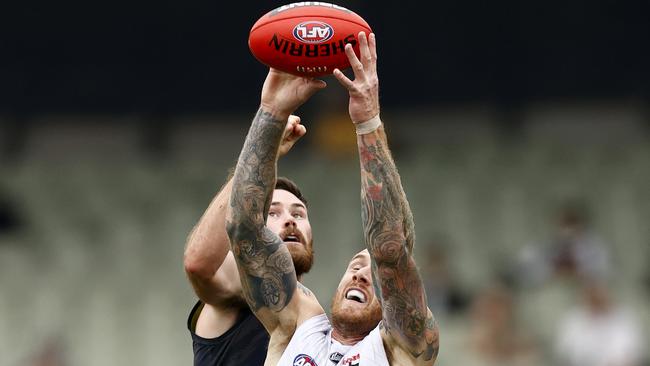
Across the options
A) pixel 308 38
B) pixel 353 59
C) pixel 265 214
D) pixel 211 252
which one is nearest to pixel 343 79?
pixel 353 59

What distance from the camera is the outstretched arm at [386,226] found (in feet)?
15.9

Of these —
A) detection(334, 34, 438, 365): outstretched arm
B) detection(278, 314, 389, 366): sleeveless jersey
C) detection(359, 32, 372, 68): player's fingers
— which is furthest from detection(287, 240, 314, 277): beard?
detection(359, 32, 372, 68): player's fingers

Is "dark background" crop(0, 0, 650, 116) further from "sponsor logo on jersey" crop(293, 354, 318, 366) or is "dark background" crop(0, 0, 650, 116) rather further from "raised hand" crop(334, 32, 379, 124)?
"raised hand" crop(334, 32, 379, 124)

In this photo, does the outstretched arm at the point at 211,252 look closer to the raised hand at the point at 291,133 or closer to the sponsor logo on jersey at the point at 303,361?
the raised hand at the point at 291,133

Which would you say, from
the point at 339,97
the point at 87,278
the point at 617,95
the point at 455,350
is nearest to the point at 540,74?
the point at 617,95

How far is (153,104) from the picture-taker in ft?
49.9

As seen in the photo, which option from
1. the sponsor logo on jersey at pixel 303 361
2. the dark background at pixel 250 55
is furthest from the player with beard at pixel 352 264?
the dark background at pixel 250 55

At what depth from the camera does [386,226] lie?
4.91m

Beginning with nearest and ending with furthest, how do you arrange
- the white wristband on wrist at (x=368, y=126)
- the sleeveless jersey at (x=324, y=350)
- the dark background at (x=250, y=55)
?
1. the white wristband on wrist at (x=368, y=126)
2. the sleeveless jersey at (x=324, y=350)
3. the dark background at (x=250, y=55)

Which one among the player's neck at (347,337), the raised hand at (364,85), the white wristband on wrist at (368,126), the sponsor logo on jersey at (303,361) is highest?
the raised hand at (364,85)

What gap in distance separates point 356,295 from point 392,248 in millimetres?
572

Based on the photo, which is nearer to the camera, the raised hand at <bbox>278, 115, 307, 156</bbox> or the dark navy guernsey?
the raised hand at <bbox>278, 115, 307, 156</bbox>

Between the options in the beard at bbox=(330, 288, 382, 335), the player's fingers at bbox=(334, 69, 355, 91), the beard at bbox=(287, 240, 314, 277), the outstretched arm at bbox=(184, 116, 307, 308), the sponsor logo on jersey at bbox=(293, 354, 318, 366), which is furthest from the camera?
the beard at bbox=(287, 240, 314, 277)

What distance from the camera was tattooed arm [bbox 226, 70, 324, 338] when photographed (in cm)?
505
